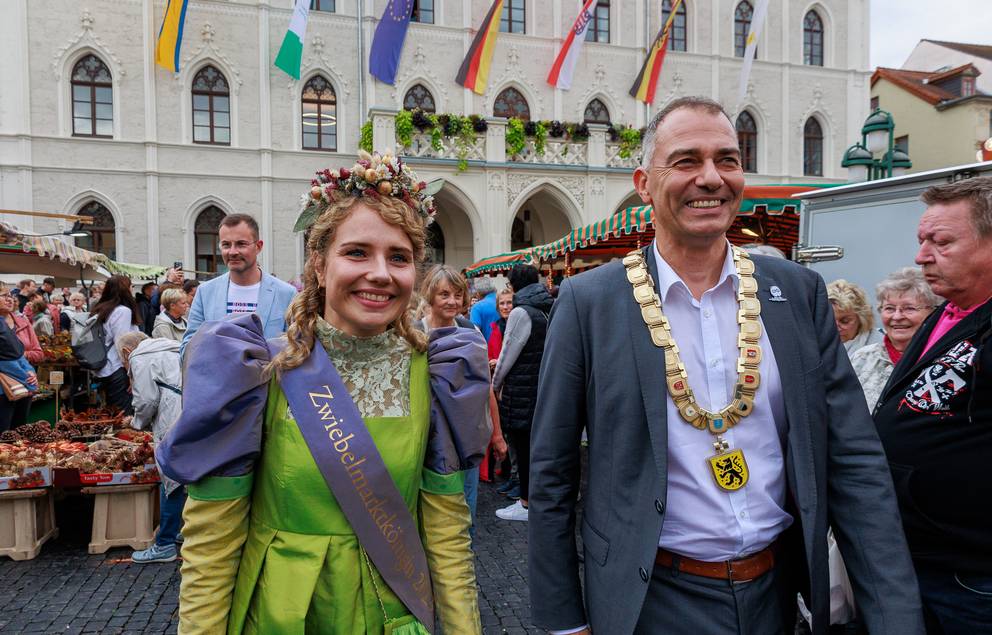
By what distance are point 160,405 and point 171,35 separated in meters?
15.9

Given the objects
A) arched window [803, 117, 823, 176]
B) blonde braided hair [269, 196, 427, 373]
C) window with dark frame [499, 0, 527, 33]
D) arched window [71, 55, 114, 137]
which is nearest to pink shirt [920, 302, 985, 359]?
blonde braided hair [269, 196, 427, 373]

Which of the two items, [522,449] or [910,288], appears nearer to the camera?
[910,288]

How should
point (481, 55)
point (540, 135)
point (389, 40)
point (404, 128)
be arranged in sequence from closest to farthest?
point (404, 128) < point (389, 40) < point (540, 135) < point (481, 55)

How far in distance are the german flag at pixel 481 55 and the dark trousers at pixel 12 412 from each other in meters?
16.1

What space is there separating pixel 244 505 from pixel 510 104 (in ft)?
68.5

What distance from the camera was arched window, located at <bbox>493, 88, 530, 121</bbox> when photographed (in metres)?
21.0

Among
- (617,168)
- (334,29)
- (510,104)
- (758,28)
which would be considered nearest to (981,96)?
(758,28)

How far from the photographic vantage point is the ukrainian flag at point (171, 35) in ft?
55.5

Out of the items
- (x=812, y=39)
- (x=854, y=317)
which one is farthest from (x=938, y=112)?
(x=854, y=317)

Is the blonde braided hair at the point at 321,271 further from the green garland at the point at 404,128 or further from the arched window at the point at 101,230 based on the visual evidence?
the arched window at the point at 101,230

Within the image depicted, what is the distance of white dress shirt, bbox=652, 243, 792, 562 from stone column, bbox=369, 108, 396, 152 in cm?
1698

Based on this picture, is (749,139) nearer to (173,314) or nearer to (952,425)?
(173,314)

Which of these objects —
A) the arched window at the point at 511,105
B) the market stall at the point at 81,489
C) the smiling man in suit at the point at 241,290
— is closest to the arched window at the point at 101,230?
the arched window at the point at 511,105

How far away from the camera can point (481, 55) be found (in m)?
19.9
